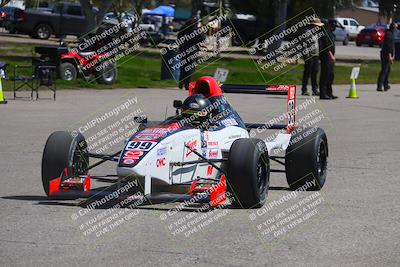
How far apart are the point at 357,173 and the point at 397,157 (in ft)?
6.98

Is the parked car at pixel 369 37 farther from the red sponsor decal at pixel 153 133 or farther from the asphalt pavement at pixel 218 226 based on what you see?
the red sponsor decal at pixel 153 133

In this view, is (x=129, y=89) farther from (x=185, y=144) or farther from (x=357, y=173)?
(x=185, y=144)

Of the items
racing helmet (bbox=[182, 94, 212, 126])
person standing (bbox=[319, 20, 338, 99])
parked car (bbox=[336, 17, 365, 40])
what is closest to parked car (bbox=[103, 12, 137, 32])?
person standing (bbox=[319, 20, 338, 99])

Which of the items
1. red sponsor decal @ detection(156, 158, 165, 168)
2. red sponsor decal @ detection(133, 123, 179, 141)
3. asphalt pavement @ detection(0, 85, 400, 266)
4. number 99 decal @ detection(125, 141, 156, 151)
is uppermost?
red sponsor decal @ detection(133, 123, 179, 141)

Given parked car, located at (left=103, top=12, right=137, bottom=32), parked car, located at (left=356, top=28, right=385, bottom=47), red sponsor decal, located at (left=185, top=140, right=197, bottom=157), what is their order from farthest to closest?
1. parked car, located at (left=356, top=28, right=385, bottom=47)
2. parked car, located at (left=103, top=12, right=137, bottom=32)
3. red sponsor decal, located at (left=185, top=140, right=197, bottom=157)

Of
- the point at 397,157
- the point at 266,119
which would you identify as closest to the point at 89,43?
the point at 266,119

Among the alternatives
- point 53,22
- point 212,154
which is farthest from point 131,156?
point 53,22

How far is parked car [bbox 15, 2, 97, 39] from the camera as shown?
54.0 metres

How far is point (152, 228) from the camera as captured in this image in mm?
9070

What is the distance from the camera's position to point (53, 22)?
54.4 meters

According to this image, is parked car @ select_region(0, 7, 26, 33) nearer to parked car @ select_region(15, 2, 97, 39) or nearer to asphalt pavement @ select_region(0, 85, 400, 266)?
parked car @ select_region(15, 2, 97, 39)

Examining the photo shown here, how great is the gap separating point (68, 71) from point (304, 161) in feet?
58.0

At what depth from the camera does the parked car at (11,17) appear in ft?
181

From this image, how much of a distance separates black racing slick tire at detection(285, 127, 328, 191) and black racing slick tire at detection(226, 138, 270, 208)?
4.21 ft
